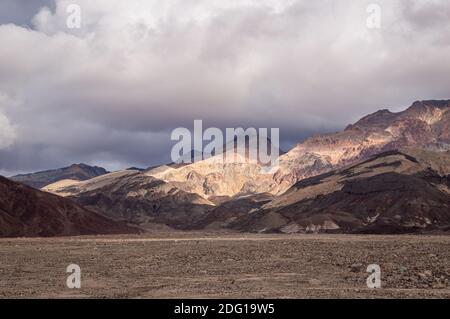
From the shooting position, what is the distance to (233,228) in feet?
552

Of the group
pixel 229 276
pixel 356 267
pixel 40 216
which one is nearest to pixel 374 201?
pixel 40 216

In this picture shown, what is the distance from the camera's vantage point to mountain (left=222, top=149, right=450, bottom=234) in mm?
131250

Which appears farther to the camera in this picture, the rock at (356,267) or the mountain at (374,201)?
the mountain at (374,201)

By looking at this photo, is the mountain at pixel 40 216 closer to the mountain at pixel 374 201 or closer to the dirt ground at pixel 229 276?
the mountain at pixel 374 201

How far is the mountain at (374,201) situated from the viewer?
131 m

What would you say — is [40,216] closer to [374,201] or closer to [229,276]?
[229,276]

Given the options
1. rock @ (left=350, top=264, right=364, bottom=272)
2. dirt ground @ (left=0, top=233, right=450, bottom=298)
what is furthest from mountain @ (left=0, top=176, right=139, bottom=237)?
rock @ (left=350, top=264, right=364, bottom=272)

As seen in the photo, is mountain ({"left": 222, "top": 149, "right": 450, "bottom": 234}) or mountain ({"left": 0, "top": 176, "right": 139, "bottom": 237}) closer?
mountain ({"left": 0, "top": 176, "right": 139, "bottom": 237})

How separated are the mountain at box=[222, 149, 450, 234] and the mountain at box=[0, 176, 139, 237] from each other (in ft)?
160

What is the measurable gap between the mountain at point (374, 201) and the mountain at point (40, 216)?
48.7 meters

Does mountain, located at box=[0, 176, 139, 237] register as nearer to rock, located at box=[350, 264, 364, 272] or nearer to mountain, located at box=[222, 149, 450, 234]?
mountain, located at box=[222, 149, 450, 234]

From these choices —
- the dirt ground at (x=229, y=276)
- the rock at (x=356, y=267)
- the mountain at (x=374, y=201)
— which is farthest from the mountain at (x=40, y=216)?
the rock at (x=356, y=267)

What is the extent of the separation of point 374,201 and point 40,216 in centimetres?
8624
